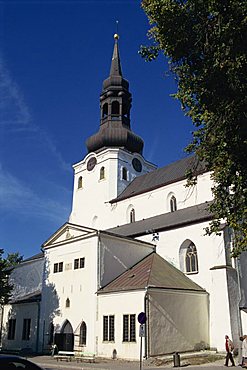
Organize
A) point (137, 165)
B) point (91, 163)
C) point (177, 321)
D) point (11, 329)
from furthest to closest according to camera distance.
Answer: point (137, 165) → point (91, 163) → point (11, 329) → point (177, 321)

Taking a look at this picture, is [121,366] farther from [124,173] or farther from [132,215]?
[124,173]

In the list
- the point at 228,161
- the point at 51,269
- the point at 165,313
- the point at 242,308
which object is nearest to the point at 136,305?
the point at 165,313

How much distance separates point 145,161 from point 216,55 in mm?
28971

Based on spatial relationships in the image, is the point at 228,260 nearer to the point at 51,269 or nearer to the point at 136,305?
the point at 136,305

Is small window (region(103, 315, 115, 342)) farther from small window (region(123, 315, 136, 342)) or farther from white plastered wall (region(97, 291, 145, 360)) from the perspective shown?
small window (region(123, 315, 136, 342))

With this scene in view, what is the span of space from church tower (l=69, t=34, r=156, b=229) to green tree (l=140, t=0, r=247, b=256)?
78.4 ft

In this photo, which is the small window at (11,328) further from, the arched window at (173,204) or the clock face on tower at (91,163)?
the clock face on tower at (91,163)

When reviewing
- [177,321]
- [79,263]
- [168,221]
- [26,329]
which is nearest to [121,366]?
[177,321]

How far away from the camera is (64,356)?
22.7m

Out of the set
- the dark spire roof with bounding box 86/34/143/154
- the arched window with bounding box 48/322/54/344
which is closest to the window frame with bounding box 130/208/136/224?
the dark spire roof with bounding box 86/34/143/154

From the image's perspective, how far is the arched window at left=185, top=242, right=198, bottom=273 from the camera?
26.4 metres

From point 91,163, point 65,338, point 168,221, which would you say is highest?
point 91,163

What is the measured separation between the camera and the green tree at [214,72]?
12883mm

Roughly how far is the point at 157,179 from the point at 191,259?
11020 millimetres
